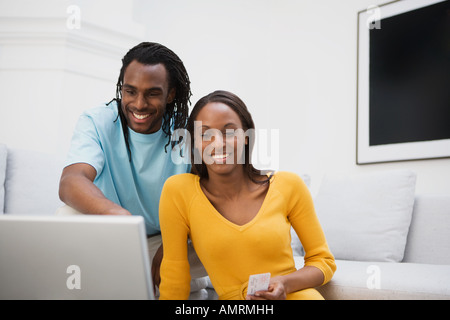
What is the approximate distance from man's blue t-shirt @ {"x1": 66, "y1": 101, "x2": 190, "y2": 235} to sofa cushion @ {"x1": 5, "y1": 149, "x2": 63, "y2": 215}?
66cm

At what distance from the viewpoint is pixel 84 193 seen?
3.78 feet

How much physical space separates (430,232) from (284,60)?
191cm

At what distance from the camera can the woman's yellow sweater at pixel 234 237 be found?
114 centimetres

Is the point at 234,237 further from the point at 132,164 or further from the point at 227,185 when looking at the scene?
the point at 132,164

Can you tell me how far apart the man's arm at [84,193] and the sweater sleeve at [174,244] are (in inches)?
6.8

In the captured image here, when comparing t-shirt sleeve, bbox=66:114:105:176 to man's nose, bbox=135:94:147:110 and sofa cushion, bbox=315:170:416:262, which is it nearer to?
man's nose, bbox=135:94:147:110

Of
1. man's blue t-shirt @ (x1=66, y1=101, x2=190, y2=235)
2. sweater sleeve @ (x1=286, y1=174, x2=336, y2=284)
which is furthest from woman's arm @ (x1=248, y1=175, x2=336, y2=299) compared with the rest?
man's blue t-shirt @ (x1=66, y1=101, x2=190, y2=235)

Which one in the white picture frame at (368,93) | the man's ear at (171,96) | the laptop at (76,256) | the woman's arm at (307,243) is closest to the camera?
the laptop at (76,256)

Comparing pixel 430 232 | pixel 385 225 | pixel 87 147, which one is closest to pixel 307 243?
pixel 87 147

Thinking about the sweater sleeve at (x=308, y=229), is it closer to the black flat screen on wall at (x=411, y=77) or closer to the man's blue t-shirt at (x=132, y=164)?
the man's blue t-shirt at (x=132, y=164)

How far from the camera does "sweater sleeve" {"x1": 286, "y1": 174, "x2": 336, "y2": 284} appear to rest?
3.94 feet

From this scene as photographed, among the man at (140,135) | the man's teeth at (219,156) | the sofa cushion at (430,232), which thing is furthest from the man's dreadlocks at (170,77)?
the sofa cushion at (430,232)
